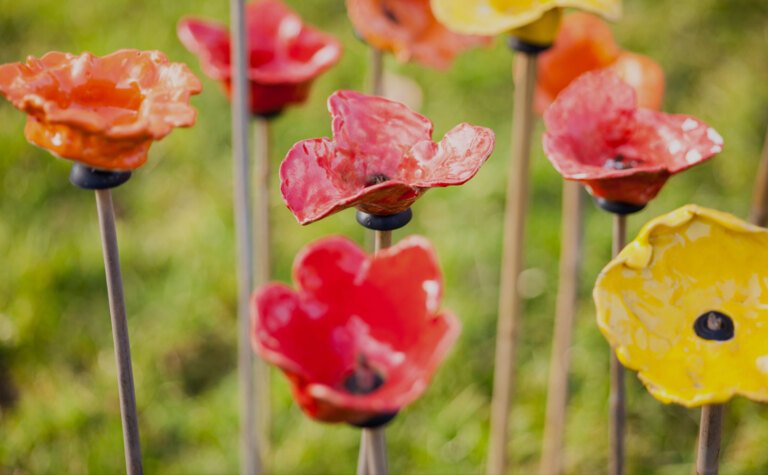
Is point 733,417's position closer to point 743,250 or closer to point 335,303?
point 743,250

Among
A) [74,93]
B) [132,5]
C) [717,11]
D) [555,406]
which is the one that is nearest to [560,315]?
[555,406]

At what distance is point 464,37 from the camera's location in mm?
1171

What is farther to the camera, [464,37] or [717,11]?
[717,11]

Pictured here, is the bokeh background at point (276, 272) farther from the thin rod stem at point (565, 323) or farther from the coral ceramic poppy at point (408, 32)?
the coral ceramic poppy at point (408, 32)

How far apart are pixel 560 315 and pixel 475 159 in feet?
1.91

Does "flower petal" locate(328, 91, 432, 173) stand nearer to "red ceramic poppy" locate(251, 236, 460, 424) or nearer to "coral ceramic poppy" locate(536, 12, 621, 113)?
"red ceramic poppy" locate(251, 236, 460, 424)

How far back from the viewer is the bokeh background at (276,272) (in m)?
1.41

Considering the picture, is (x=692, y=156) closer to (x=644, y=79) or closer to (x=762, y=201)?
(x=644, y=79)

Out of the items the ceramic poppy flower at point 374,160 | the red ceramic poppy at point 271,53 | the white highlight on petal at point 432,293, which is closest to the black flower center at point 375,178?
the ceramic poppy flower at point 374,160

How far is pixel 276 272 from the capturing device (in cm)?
174

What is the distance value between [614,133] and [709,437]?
305 millimetres

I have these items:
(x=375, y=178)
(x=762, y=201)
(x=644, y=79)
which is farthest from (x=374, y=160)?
(x=762, y=201)

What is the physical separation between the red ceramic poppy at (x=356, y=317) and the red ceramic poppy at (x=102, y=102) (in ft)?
0.49

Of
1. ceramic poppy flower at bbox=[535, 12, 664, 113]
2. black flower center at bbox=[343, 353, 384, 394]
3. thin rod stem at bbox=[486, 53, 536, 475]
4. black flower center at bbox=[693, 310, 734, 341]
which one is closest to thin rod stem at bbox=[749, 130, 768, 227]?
ceramic poppy flower at bbox=[535, 12, 664, 113]
